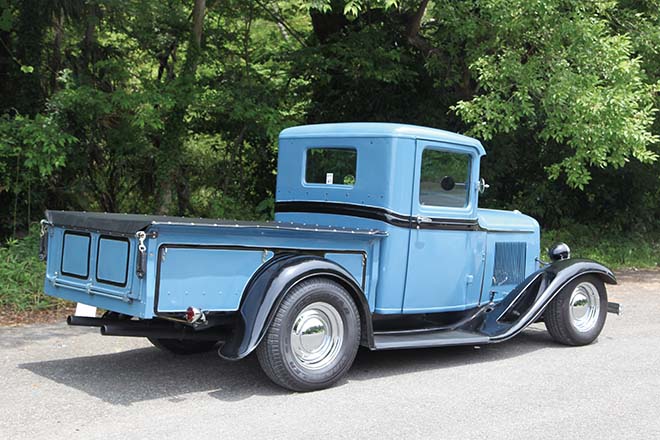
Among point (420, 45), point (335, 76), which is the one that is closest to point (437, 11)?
point (420, 45)

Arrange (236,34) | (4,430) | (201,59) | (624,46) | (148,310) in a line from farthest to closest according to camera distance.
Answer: (236,34)
(201,59)
(624,46)
(148,310)
(4,430)

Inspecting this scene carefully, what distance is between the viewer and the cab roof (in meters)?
6.06

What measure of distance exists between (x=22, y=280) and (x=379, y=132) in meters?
4.82

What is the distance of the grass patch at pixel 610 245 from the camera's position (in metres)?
14.1

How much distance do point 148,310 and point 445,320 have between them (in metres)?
3.00

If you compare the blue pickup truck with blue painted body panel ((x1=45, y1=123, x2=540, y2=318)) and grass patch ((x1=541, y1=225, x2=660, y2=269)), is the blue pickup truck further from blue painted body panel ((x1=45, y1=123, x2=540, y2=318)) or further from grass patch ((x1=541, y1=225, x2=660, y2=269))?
grass patch ((x1=541, y1=225, x2=660, y2=269))

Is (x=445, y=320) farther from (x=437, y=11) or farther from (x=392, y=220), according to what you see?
(x=437, y=11)

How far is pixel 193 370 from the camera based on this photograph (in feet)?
19.4

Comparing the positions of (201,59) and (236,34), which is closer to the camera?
(201,59)

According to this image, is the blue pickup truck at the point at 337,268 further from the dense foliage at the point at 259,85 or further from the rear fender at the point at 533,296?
the dense foliage at the point at 259,85

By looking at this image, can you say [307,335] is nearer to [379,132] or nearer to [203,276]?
A: [203,276]

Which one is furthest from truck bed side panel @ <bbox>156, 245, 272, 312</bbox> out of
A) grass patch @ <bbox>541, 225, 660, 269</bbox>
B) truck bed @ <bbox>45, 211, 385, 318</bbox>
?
grass patch @ <bbox>541, 225, 660, 269</bbox>

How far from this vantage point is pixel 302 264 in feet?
17.2

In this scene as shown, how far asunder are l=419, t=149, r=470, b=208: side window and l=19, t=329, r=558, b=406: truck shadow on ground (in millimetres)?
1363
